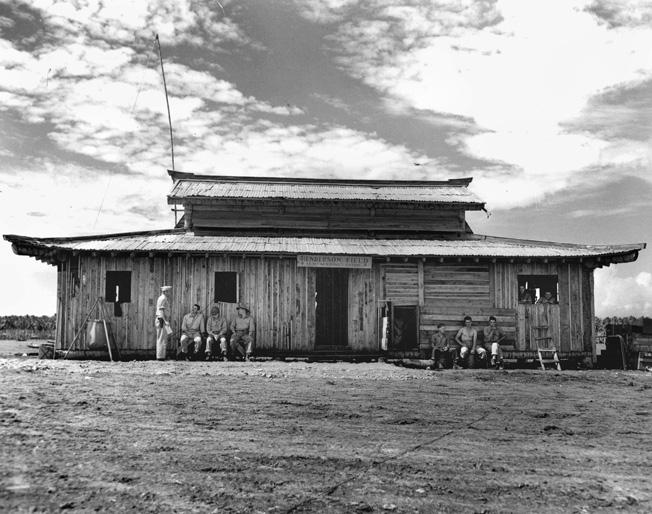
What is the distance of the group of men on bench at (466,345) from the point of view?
17781 millimetres

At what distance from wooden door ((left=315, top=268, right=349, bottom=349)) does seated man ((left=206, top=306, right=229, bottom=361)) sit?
14.7 feet

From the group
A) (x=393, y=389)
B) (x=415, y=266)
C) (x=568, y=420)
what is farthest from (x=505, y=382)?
(x=415, y=266)

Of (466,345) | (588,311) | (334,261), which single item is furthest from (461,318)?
(334,261)

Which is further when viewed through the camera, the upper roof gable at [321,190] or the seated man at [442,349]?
the upper roof gable at [321,190]

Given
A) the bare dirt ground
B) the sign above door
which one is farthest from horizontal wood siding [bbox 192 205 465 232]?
the bare dirt ground

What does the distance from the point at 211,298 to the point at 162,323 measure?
5.42 feet

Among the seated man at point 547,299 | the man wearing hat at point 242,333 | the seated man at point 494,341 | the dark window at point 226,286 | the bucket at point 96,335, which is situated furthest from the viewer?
the seated man at point 547,299

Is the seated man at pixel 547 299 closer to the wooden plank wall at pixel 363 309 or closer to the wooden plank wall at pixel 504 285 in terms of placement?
the wooden plank wall at pixel 504 285

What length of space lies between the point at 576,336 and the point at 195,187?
14438mm

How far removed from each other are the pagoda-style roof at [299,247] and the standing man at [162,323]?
1381 mm

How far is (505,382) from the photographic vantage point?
13594mm

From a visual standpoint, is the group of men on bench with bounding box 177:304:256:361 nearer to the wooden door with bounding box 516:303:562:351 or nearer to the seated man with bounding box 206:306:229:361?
the seated man with bounding box 206:306:229:361

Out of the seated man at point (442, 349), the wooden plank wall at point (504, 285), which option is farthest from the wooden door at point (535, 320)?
the seated man at point (442, 349)

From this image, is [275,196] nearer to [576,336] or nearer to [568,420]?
[576,336]
